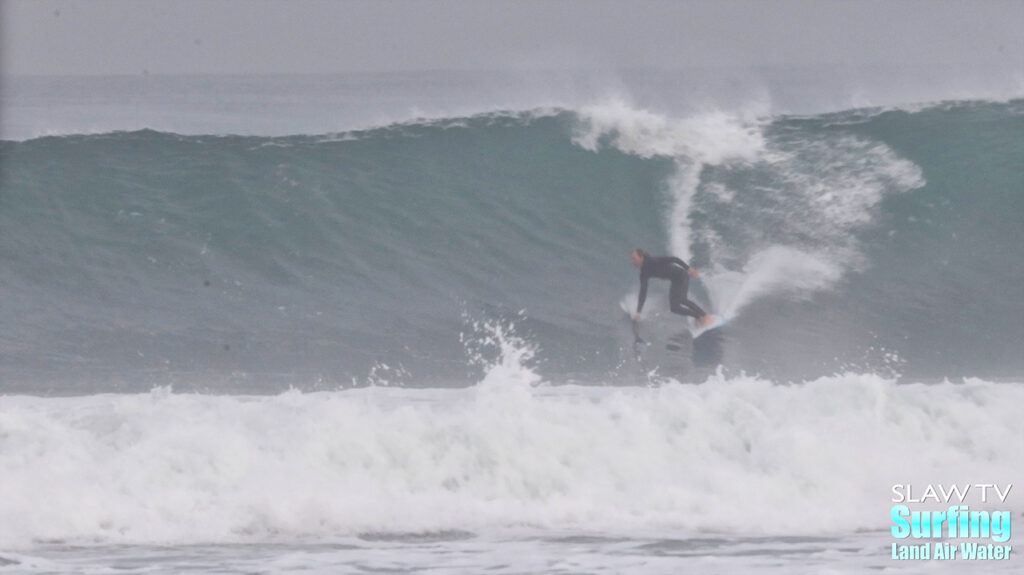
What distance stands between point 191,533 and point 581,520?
2.64 meters

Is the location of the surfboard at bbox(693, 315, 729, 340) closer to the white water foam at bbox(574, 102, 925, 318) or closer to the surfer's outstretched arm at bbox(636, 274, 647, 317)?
the white water foam at bbox(574, 102, 925, 318)

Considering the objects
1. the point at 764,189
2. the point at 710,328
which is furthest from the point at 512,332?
the point at 764,189

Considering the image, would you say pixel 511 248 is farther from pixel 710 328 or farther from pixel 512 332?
pixel 710 328

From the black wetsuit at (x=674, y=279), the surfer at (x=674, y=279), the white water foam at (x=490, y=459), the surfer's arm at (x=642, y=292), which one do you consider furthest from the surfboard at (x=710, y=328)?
the white water foam at (x=490, y=459)

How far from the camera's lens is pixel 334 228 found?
47.9 feet

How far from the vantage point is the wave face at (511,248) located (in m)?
11.9

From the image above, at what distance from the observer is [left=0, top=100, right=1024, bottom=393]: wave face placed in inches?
470

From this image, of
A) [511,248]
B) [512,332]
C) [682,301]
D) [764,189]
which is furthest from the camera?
[764,189]

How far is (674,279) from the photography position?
41.0 feet

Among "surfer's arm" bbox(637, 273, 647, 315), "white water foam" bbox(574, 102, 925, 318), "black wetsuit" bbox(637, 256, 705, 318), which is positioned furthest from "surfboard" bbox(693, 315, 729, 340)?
"surfer's arm" bbox(637, 273, 647, 315)

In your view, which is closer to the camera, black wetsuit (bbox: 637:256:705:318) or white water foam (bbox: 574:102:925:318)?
black wetsuit (bbox: 637:256:705:318)

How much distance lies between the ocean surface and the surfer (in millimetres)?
310

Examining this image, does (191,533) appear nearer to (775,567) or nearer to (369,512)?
(369,512)

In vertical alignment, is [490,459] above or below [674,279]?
below
